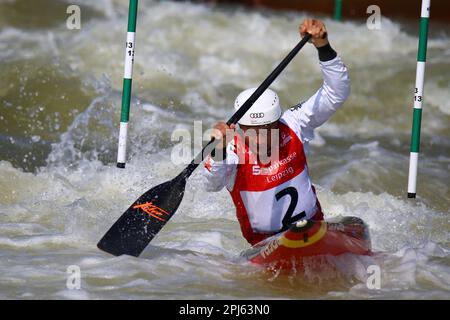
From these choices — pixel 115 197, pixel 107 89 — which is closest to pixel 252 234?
pixel 115 197

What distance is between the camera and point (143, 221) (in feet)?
18.0

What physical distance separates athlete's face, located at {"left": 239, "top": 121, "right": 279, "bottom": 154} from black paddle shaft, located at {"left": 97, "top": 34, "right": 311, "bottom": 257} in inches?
14.4

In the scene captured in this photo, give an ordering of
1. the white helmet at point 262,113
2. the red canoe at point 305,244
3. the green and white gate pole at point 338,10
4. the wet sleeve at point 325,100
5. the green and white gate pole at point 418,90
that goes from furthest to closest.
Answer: the green and white gate pole at point 338,10 → the green and white gate pole at point 418,90 → the wet sleeve at point 325,100 → the white helmet at point 262,113 → the red canoe at point 305,244

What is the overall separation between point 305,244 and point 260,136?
2.13 ft

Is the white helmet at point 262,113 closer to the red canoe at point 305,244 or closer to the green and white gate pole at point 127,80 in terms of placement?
the red canoe at point 305,244

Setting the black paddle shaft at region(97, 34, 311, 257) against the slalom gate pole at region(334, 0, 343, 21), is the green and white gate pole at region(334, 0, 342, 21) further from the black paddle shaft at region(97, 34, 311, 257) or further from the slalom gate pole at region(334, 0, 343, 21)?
the black paddle shaft at region(97, 34, 311, 257)

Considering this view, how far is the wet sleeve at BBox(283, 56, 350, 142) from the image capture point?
17.2 feet

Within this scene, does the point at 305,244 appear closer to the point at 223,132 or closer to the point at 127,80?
the point at 223,132

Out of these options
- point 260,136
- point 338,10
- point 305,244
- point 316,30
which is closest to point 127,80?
point 260,136

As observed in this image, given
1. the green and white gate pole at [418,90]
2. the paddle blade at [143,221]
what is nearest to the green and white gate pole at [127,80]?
the paddle blade at [143,221]

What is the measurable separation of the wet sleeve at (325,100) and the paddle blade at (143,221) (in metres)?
0.77

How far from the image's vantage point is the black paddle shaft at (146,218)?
543cm
